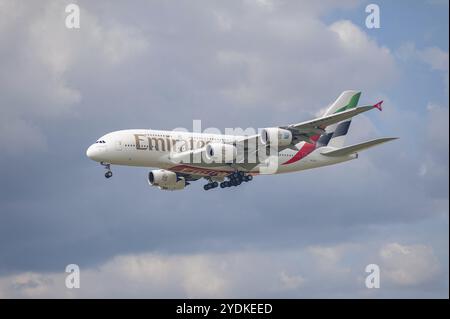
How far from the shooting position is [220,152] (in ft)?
304

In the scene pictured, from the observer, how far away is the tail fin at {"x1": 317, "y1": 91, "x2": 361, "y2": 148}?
104438 mm

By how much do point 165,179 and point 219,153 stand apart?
32.7ft

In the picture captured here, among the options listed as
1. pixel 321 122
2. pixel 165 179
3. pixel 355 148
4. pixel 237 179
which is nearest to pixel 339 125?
pixel 355 148

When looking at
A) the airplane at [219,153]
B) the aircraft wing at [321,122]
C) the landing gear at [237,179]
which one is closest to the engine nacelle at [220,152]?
the airplane at [219,153]

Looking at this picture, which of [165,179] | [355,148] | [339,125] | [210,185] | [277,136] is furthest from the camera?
[339,125]

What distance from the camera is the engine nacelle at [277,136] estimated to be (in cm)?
9088

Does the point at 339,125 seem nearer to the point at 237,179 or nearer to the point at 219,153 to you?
the point at 237,179

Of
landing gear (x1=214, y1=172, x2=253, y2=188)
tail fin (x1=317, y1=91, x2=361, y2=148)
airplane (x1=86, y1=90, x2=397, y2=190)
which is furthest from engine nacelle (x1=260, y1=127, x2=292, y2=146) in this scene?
tail fin (x1=317, y1=91, x2=361, y2=148)

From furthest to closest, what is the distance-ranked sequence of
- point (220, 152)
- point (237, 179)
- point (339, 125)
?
1. point (339, 125)
2. point (237, 179)
3. point (220, 152)

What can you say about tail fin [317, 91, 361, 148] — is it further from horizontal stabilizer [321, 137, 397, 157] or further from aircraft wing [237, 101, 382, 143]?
aircraft wing [237, 101, 382, 143]

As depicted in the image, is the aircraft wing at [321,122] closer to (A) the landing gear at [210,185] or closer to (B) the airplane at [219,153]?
(B) the airplane at [219,153]

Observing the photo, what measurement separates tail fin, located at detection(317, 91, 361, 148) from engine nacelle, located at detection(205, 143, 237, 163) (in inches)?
549

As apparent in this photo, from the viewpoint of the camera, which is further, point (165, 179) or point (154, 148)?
point (165, 179)
